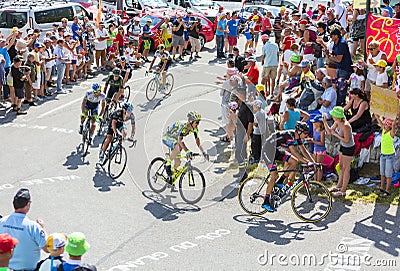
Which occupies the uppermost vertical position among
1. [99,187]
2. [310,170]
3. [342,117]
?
→ [342,117]

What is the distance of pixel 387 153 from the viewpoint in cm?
1165

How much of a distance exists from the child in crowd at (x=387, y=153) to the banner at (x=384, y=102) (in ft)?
0.51

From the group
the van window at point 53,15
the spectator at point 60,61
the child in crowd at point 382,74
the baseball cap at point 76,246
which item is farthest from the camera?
the van window at point 53,15

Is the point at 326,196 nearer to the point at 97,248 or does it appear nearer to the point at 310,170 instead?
the point at 310,170

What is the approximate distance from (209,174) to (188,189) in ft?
4.38

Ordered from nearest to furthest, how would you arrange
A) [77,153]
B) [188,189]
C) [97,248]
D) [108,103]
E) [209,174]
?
[97,248] < [188,189] < [209,174] < [77,153] < [108,103]

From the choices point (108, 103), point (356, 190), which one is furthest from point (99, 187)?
point (356, 190)

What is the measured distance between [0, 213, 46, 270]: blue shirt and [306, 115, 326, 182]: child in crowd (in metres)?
6.33

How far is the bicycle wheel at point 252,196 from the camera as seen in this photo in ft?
36.2

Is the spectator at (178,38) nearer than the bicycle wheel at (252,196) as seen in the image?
No

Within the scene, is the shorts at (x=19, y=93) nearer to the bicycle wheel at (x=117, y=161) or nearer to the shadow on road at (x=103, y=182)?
the shadow on road at (x=103, y=182)

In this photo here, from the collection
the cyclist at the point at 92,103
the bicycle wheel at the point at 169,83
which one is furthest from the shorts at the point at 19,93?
the bicycle wheel at the point at 169,83

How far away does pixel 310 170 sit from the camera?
35.3 ft

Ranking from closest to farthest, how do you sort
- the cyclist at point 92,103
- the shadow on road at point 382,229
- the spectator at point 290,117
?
the shadow on road at point 382,229 < the spectator at point 290,117 < the cyclist at point 92,103
